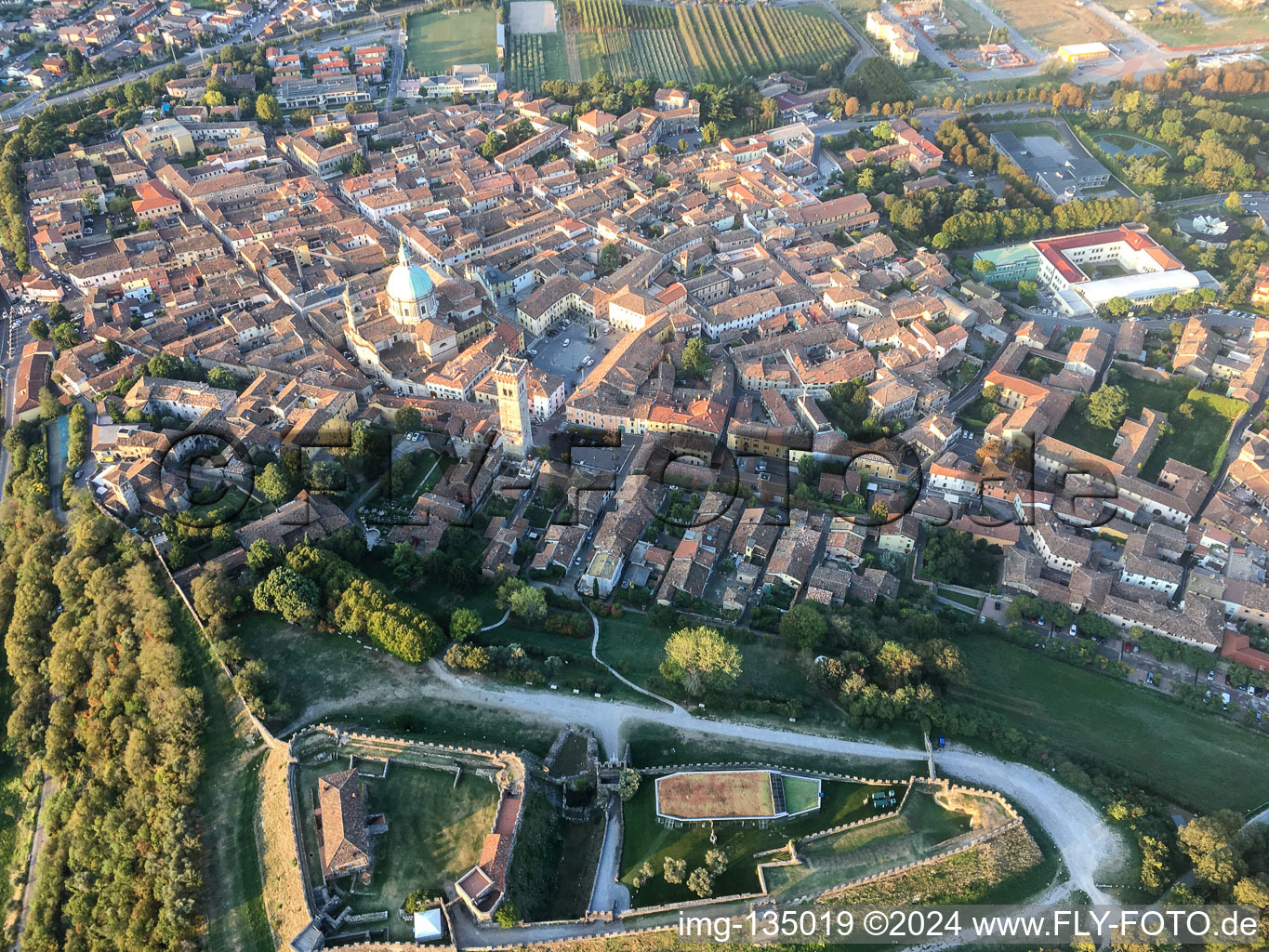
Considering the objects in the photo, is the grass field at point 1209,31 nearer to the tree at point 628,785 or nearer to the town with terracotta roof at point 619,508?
the town with terracotta roof at point 619,508

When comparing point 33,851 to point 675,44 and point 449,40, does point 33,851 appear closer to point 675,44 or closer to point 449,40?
point 449,40

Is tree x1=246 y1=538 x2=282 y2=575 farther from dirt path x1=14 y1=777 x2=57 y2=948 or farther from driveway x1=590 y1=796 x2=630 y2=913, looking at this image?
driveway x1=590 y1=796 x2=630 y2=913

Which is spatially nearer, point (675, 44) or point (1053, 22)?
point (675, 44)

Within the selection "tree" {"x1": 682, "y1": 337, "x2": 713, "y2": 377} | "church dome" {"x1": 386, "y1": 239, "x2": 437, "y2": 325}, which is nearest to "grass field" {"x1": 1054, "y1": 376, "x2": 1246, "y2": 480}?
"tree" {"x1": 682, "y1": 337, "x2": 713, "y2": 377}

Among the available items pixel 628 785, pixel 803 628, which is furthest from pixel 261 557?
pixel 803 628

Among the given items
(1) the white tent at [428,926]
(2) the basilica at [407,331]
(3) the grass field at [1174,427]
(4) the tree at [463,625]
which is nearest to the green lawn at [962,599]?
(3) the grass field at [1174,427]
